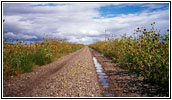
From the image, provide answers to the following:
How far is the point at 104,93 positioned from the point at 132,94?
0.84m

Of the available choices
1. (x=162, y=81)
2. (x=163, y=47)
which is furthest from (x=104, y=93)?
(x=163, y=47)

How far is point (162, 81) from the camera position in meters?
5.97

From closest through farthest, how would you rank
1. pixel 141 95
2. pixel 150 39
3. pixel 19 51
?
pixel 141 95, pixel 150 39, pixel 19 51

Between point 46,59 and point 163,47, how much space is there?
8921 mm

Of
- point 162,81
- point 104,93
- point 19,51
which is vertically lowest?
point 104,93

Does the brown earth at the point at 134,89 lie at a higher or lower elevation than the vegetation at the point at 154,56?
lower

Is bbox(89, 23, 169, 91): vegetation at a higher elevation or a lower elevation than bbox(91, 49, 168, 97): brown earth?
higher

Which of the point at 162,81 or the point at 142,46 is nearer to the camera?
the point at 162,81

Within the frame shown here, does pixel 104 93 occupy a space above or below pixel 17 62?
below

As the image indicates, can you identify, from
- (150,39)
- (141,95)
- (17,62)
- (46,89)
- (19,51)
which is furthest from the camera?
(19,51)

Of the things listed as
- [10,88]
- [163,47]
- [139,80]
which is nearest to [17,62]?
[10,88]

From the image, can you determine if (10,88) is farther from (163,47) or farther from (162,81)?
(163,47)

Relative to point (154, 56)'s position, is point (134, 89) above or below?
below

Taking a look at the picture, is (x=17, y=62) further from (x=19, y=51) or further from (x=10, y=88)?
(x=10, y=88)
